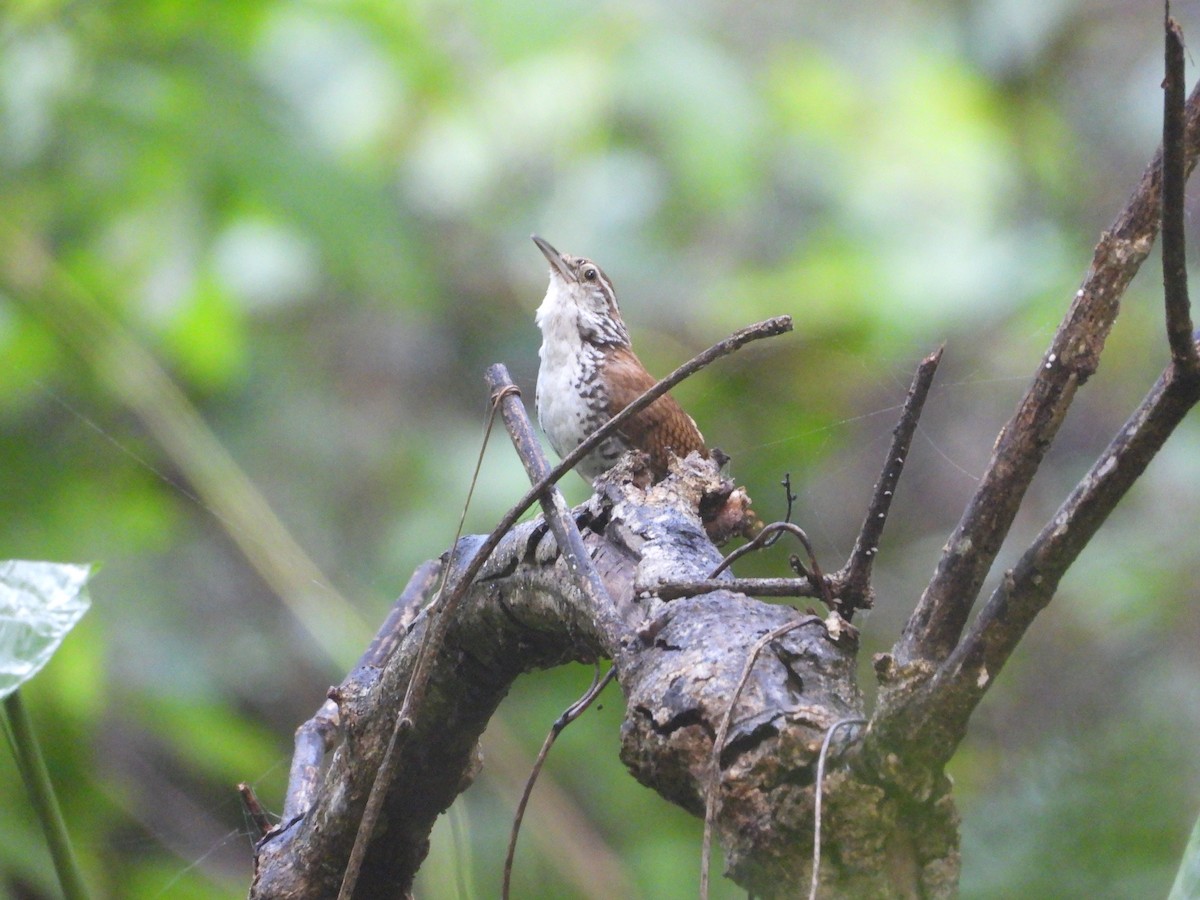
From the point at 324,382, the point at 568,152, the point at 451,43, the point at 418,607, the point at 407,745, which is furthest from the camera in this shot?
the point at 324,382

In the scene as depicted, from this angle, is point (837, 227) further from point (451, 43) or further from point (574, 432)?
point (574, 432)

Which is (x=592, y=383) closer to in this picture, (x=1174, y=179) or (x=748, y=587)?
(x=748, y=587)

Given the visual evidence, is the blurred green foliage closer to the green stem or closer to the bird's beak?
the bird's beak

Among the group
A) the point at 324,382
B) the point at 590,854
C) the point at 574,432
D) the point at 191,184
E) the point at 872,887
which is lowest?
the point at 872,887

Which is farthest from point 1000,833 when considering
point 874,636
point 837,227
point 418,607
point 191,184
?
point 837,227

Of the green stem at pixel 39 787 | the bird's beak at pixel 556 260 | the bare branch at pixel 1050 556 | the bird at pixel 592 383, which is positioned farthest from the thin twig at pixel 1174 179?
the bird's beak at pixel 556 260

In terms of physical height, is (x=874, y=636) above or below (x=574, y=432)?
below

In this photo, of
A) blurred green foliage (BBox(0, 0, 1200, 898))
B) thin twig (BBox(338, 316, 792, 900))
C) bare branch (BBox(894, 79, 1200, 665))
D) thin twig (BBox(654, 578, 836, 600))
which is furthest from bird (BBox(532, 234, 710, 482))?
bare branch (BBox(894, 79, 1200, 665))
